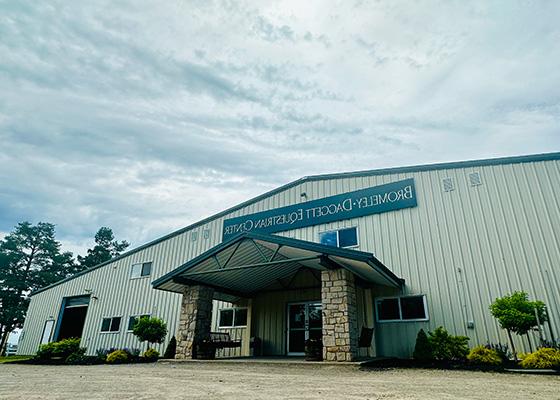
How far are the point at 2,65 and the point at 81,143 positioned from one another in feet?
13.6

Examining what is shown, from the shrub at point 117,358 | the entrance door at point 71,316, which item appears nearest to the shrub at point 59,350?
the shrub at point 117,358

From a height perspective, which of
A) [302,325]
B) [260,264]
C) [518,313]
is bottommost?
[302,325]

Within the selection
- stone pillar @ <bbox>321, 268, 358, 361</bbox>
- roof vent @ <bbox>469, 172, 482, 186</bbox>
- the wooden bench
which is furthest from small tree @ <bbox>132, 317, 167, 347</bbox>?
roof vent @ <bbox>469, 172, 482, 186</bbox>

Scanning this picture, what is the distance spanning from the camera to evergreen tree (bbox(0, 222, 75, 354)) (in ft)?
105

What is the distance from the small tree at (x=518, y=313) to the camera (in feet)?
26.9

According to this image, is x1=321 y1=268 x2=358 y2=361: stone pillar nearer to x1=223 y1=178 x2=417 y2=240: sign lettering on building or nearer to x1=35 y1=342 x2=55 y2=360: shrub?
x1=223 y1=178 x2=417 y2=240: sign lettering on building

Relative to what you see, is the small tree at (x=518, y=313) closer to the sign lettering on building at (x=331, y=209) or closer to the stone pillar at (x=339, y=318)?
the stone pillar at (x=339, y=318)

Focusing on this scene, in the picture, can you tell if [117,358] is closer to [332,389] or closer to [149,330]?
[149,330]

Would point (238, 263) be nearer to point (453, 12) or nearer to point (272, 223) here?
point (272, 223)

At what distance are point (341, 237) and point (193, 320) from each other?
601 centimetres

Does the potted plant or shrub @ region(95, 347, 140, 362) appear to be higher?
the potted plant

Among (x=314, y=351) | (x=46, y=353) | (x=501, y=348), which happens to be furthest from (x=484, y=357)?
(x=46, y=353)

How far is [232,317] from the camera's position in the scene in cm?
1403

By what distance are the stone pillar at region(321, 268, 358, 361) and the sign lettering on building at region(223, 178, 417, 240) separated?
392 centimetres
